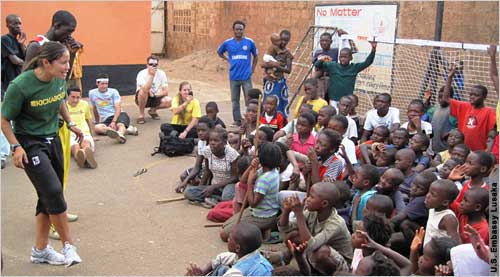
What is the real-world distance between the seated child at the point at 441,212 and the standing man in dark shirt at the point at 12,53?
19.0 ft

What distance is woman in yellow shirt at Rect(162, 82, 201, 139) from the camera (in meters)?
7.88

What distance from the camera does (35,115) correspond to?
4160 millimetres

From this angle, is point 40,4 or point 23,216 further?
point 40,4

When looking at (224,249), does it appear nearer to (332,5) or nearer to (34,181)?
(34,181)

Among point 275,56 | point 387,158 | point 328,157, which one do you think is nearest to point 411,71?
point 275,56

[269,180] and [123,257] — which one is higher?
[269,180]

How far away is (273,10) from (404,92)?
5006 mm

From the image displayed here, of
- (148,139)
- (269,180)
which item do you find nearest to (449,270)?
(269,180)

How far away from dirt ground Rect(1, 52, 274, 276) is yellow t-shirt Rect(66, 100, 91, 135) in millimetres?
433

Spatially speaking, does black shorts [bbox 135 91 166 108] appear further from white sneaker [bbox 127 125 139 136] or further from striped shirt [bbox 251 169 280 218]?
striped shirt [bbox 251 169 280 218]

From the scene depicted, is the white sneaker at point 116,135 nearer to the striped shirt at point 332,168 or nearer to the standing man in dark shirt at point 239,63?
the standing man in dark shirt at point 239,63

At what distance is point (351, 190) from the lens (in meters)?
5.14

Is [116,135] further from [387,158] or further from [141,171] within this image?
[387,158]

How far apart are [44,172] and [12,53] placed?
4.23 meters
